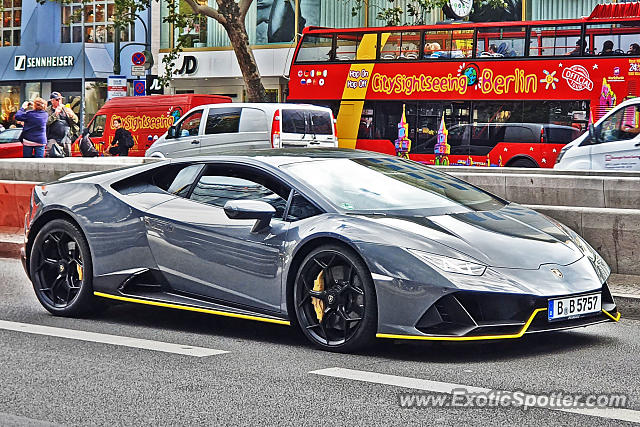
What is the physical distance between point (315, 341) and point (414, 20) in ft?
111

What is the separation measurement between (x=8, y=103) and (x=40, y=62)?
2.65 metres

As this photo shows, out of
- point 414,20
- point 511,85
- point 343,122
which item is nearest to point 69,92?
point 414,20

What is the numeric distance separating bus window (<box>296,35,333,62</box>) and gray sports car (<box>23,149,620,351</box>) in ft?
63.3

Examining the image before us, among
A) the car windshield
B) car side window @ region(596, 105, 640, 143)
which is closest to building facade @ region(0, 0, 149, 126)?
car side window @ region(596, 105, 640, 143)

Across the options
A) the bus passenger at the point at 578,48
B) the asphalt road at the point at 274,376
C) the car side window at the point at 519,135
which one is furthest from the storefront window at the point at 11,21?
the asphalt road at the point at 274,376

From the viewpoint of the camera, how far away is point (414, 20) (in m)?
39.5

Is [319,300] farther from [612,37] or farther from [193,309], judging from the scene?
[612,37]

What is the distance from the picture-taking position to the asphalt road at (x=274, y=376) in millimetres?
5145

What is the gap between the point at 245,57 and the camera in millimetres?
30344

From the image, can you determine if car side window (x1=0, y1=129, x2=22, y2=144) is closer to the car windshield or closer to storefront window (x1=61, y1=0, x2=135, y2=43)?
storefront window (x1=61, y1=0, x2=135, y2=43)

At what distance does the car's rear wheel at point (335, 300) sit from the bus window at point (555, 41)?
1822cm

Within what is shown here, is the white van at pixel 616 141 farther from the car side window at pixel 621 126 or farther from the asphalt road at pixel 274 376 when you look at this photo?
the asphalt road at pixel 274 376

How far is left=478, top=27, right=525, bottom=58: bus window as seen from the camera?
24672mm

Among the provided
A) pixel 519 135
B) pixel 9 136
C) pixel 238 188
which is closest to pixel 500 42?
pixel 519 135
